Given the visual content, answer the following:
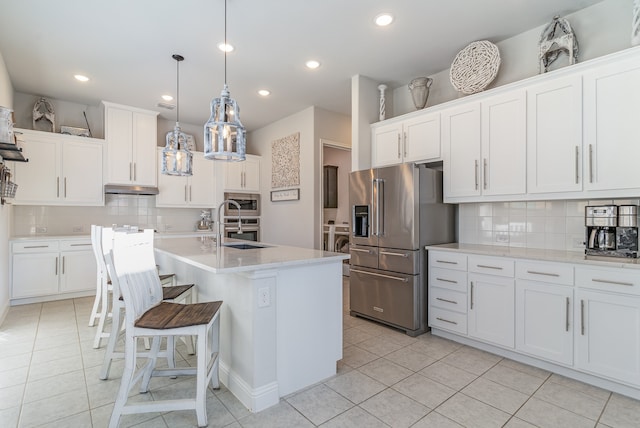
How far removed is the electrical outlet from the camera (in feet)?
6.37

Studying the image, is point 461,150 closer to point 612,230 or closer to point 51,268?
point 612,230

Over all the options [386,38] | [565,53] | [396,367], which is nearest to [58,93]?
[386,38]

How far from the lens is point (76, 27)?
288 centimetres

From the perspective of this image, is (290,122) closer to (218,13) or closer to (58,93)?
(218,13)

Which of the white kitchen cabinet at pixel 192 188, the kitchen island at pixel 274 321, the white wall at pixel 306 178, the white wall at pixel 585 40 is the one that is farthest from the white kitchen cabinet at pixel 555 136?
the white kitchen cabinet at pixel 192 188

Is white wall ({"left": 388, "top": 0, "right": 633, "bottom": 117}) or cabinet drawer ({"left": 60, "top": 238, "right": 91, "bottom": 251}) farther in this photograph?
cabinet drawer ({"left": 60, "top": 238, "right": 91, "bottom": 251})

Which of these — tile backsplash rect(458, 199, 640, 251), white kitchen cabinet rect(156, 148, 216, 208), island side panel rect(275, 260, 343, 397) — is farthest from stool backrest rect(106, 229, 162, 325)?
white kitchen cabinet rect(156, 148, 216, 208)

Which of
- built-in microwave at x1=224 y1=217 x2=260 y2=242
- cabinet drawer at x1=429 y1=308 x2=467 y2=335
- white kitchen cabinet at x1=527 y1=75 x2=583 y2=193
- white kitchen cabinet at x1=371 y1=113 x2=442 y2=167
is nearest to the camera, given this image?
white kitchen cabinet at x1=527 y1=75 x2=583 y2=193

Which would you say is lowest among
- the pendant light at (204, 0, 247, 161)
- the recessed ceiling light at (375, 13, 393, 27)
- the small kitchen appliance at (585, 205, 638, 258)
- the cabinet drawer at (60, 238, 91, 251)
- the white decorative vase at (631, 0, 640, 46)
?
the cabinet drawer at (60, 238, 91, 251)

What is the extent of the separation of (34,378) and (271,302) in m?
1.88

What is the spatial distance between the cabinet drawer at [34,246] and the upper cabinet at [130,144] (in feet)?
3.63

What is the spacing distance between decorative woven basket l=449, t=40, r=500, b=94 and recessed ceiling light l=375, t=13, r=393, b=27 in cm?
91

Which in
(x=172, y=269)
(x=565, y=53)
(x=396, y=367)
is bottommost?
(x=396, y=367)

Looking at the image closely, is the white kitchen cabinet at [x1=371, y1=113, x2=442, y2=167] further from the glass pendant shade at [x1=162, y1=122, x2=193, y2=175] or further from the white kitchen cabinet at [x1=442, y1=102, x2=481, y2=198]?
the glass pendant shade at [x1=162, y1=122, x2=193, y2=175]
